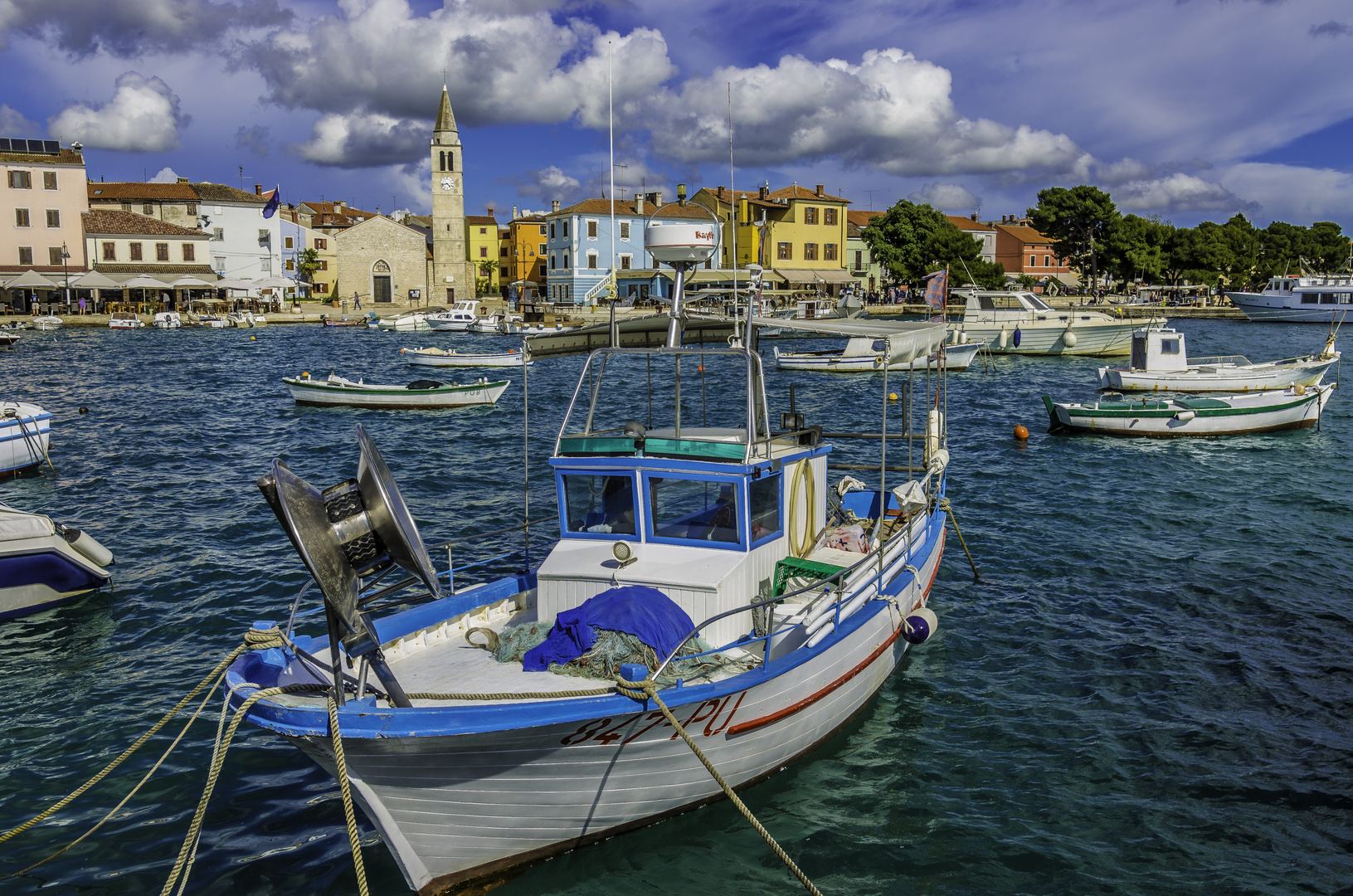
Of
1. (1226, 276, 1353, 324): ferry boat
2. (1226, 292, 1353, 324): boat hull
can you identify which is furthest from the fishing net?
(1226, 276, 1353, 324): ferry boat

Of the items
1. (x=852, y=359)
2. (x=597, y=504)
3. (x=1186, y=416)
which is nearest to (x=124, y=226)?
(x=852, y=359)

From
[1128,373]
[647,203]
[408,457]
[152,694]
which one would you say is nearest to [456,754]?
[152,694]

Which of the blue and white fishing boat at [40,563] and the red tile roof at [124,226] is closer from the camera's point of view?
the blue and white fishing boat at [40,563]

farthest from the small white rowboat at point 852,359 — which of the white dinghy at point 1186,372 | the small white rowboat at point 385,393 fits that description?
the small white rowboat at point 385,393

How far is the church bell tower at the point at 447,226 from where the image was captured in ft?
331

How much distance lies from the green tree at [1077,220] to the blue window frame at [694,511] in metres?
96.5

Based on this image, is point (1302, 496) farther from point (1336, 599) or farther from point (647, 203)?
point (647, 203)

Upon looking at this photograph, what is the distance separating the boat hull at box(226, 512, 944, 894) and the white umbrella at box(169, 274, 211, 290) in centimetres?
8613

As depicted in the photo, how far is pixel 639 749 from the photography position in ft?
25.3

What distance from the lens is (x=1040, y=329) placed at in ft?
179

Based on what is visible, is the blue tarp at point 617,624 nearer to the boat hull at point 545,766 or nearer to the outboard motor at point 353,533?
the boat hull at point 545,766

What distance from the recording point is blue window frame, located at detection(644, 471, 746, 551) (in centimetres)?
938

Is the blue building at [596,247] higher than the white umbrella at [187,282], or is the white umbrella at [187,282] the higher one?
the blue building at [596,247]

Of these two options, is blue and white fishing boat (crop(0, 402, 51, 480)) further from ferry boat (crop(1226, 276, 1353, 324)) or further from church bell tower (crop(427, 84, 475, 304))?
ferry boat (crop(1226, 276, 1353, 324))
